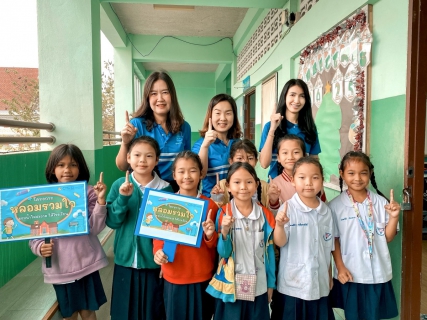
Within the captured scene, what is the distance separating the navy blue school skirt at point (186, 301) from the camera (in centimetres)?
153

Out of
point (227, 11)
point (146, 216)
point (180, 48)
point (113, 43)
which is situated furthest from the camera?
point (180, 48)

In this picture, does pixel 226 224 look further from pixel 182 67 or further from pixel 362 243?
pixel 182 67

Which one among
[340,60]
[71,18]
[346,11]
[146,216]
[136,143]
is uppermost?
[71,18]

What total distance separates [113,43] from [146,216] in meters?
6.19

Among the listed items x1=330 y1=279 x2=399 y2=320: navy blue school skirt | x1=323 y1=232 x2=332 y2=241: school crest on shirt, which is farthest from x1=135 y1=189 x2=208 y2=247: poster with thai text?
x1=330 y1=279 x2=399 y2=320: navy blue school skirt

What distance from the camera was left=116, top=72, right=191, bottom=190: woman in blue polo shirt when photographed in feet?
6.28

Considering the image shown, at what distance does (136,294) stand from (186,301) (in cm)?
32

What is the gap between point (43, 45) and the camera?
10.7 feet

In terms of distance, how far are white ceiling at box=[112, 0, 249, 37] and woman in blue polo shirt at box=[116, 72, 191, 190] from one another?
4.03 m

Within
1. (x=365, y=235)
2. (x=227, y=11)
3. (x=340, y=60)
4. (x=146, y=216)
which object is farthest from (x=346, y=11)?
(x=227, y=11)

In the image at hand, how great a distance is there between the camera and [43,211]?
1.45 metres

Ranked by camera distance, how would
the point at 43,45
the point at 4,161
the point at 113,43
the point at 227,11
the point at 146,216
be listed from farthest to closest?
the point at 113,43, the point at 227,11, the point at 43,45, the point at 4,161, the point at 146,216

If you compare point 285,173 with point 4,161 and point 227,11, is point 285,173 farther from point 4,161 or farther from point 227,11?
point 227,11

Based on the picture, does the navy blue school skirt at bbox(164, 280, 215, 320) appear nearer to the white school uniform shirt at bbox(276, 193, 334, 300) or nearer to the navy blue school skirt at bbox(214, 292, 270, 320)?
the navy blue school skirt at bbox(214, 292, 270, 320)
